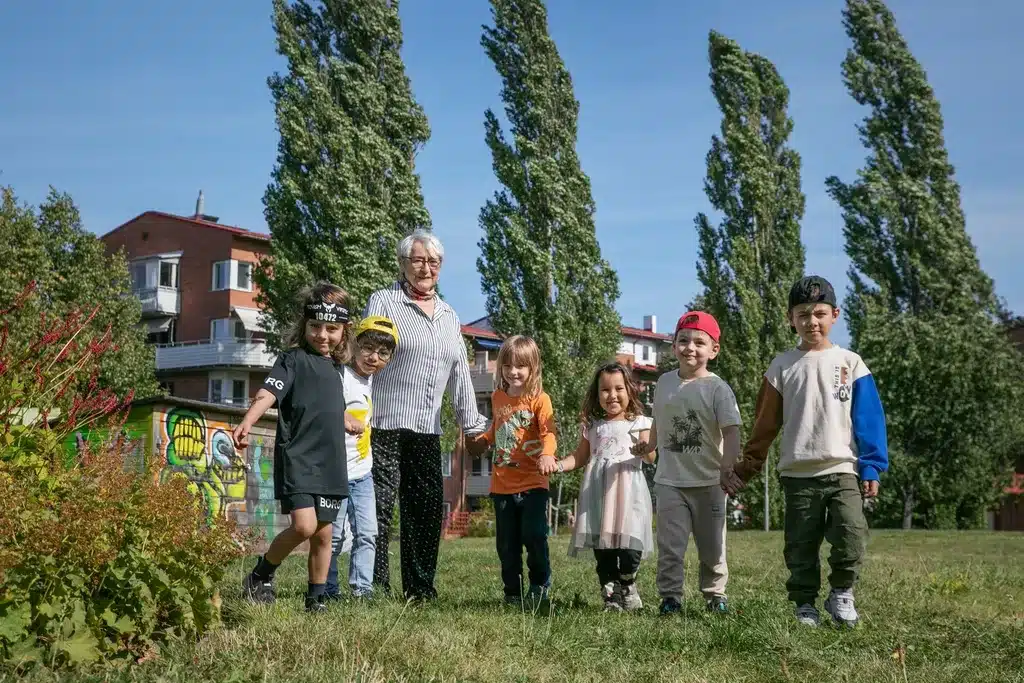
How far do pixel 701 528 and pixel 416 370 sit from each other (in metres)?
1.75

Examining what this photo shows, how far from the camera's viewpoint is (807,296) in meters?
5.50

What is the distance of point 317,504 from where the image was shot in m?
4.94

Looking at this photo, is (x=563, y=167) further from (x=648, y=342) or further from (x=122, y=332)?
(x=648, y=342)

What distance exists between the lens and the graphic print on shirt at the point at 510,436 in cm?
599

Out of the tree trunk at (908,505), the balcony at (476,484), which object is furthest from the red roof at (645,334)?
the tree trunk at (908,505)

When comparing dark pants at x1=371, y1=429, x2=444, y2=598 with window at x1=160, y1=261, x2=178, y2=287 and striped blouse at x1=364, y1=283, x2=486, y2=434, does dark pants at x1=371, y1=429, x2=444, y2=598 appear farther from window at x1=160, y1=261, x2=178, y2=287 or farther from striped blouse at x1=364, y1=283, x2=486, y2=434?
window at x1=160, y1=261, x2=178, y2=287

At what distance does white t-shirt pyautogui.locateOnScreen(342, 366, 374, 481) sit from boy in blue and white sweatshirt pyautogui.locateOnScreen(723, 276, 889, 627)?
199 cm

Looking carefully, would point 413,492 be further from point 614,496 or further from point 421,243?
point 421,243

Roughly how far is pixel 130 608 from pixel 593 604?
2736mm

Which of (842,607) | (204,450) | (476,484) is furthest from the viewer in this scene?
(476,484)

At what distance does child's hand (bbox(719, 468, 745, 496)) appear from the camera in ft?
18.4

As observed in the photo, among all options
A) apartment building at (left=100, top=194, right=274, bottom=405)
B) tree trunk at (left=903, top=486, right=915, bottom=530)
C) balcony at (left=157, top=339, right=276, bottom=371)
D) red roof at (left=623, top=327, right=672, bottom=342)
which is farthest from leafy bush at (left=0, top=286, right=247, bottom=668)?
red roof at (left=623, top=327, right=672, bottom=342)

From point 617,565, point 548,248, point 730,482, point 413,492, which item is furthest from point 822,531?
point 548,248

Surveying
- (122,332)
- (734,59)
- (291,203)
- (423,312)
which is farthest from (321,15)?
(423,312)
